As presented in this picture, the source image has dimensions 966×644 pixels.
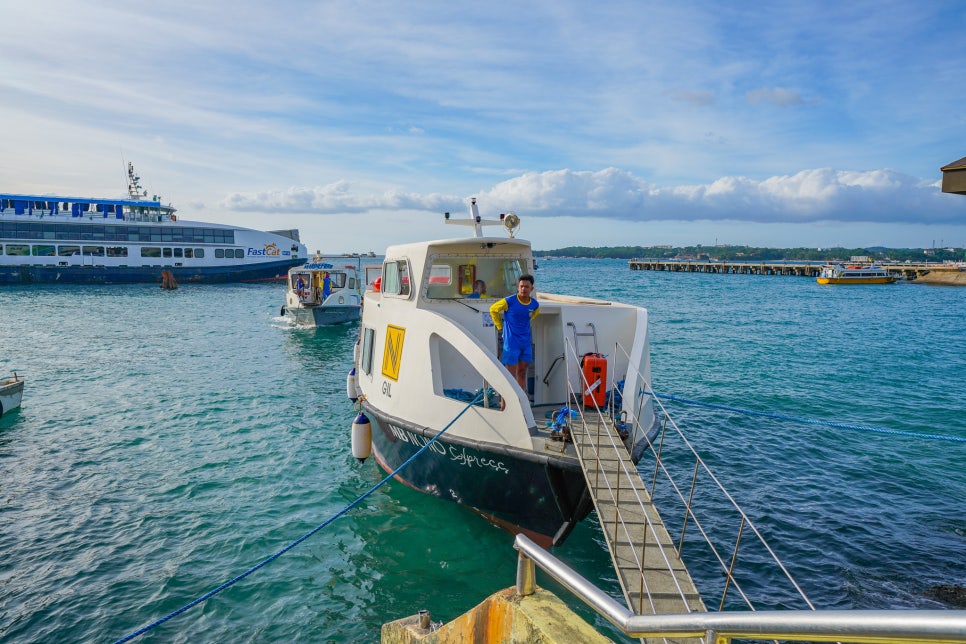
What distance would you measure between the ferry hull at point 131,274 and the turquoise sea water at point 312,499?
148 ft

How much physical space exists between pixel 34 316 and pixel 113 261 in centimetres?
3108

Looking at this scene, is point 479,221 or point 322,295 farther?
point 322,295

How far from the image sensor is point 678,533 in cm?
991

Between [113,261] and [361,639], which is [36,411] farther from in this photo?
[113,261]

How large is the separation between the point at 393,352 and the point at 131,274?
6624 cm

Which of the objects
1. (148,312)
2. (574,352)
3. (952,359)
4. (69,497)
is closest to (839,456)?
(574,352)

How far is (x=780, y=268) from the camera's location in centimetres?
11219

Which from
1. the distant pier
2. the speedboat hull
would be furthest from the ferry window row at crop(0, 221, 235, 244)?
the distant pier

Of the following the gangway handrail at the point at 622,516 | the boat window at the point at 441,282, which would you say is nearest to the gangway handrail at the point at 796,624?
the gangway handrail at the point at 622,516

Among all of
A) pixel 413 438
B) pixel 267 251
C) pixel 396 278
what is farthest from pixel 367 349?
pixel 267 251

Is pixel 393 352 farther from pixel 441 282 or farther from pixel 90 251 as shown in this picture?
pixel 90 251

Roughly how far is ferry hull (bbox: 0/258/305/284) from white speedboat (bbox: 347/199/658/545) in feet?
209

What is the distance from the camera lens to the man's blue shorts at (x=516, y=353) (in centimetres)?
917

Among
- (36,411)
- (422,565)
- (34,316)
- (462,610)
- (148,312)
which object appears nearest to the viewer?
(462,610)
